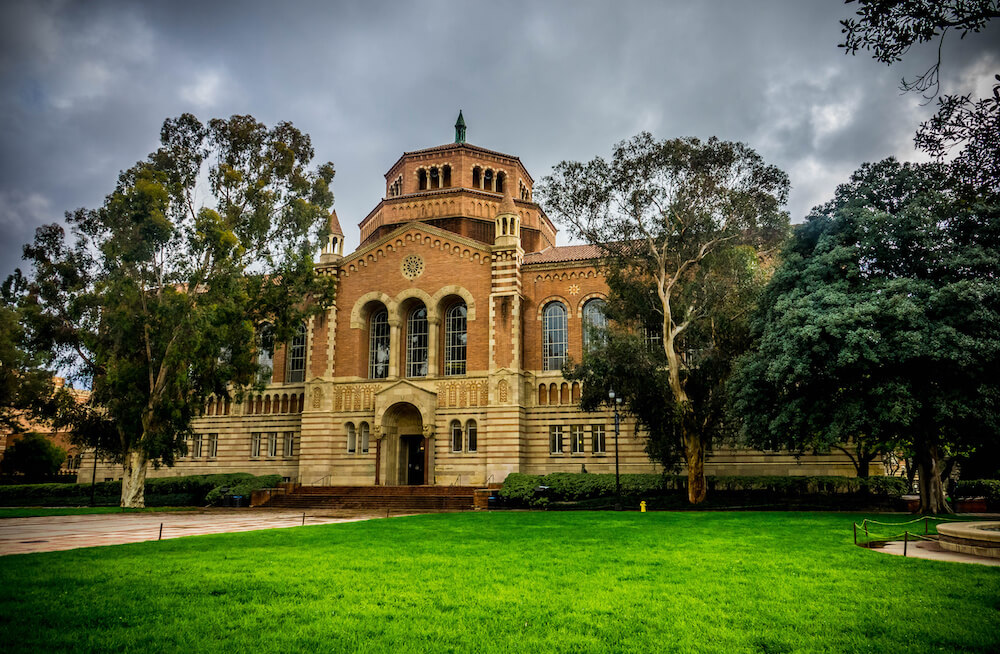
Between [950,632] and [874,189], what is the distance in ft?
71.5

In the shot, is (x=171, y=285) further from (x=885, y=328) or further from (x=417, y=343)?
(x=885, y=328)

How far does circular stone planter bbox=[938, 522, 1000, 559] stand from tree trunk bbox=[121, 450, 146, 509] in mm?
32481

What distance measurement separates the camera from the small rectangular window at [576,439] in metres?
39.2

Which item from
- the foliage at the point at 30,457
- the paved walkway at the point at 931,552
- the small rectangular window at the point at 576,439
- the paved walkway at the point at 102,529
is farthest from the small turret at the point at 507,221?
the foliage at the point at 30,457

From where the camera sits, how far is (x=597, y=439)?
39125 millimetres

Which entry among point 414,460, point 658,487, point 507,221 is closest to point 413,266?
point 507,221

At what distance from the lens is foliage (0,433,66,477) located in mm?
59156

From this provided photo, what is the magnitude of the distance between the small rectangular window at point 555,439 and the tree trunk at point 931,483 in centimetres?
1860

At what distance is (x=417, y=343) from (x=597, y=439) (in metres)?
12.6

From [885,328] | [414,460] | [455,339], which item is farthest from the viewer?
[414,460]

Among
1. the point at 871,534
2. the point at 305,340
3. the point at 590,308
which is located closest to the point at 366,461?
the point at 305,340

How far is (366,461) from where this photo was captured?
1612 inches

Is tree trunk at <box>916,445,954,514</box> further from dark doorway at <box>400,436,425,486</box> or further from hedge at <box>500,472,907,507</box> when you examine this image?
dark doorway at <box>400,436,425,486</box>

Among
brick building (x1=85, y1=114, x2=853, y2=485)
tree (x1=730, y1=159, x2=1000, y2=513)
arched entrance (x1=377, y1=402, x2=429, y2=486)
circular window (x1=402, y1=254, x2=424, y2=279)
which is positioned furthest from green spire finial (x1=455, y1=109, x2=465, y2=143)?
tree (x1=730, y1=159, x2=1000, y2=513)
